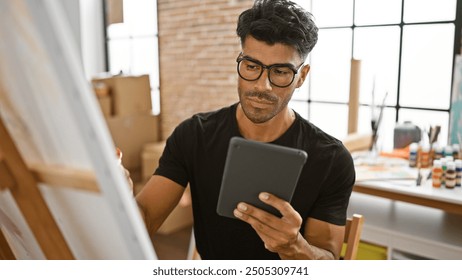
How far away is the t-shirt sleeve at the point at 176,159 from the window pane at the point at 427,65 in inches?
64.6

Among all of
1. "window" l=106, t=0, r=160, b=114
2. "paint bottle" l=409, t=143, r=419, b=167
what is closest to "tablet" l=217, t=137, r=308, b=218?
"paint bottle" l=409, t=143, r=419, b=167

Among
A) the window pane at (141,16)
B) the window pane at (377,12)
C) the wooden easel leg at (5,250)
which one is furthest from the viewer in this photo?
the window pane at (141,16)

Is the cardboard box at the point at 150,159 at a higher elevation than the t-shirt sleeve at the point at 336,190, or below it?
below

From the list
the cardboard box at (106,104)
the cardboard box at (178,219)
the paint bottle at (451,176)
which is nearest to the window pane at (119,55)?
the cardboard box at (106,104)

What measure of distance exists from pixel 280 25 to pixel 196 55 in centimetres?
221

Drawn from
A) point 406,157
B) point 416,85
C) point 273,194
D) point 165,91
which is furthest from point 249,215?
point 165,91

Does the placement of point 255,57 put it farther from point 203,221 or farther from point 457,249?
point 457,249

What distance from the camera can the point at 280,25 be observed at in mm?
1035

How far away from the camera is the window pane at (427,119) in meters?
2.30

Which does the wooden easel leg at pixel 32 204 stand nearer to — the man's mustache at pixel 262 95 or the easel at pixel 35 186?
the easel at pixel 35 186

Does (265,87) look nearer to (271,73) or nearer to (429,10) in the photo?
(271,73)

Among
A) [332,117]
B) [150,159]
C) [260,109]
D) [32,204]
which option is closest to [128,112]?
[150,159]

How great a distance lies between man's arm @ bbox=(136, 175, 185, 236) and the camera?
109 centimetres
